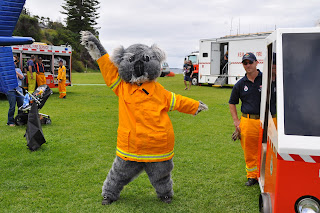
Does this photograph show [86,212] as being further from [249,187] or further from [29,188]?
[249,187]

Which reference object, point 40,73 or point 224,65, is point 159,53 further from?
point 224,65

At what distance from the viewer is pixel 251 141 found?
435cm

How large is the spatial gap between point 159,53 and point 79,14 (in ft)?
194

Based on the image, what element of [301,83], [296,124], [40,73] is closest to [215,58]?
[40,73]

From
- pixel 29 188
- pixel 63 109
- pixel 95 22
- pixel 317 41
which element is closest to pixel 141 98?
pixel 317 41

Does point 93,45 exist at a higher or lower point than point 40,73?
lower

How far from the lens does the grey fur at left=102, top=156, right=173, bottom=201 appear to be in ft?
12.2

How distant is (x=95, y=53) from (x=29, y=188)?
212 centimetres

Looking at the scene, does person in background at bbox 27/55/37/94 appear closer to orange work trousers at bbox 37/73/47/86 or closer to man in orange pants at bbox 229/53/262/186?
orange work trousers at bbox 37/73/47/86

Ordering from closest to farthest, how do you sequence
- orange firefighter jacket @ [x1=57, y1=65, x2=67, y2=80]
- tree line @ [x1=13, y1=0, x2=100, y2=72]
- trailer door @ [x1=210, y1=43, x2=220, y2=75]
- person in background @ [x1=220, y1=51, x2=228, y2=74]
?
orange firefighter jacket @ [x1=57, y1=65, x2=67, y2=80] → person in background @ [x1=220, y1=51, x2=228, y2=74] → trailer door @ [x1=210, y1=43, x2=220, y2=75] → tree line @ [x1=13, y1=0, x2=100, y2=72]

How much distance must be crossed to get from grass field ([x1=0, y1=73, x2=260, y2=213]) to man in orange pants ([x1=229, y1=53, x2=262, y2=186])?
369 mm

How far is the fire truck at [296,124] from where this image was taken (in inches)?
95.4

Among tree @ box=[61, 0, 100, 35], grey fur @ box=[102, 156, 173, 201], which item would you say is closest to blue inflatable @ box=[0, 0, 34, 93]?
grey fur @ box=[102, 156, 173, 201]

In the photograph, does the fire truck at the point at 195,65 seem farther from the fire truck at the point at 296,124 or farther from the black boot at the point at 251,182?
the fire truck at the point at 296,124
